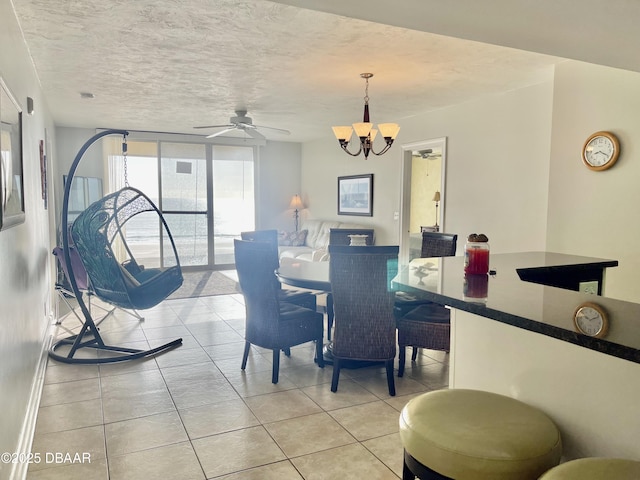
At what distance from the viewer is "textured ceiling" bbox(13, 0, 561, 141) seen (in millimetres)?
2744

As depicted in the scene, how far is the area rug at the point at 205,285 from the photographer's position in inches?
249

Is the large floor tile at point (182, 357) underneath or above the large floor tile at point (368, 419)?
above

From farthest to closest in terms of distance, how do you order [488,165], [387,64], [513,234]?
1. [488,165]
2. [513,234]
3. [387,64]

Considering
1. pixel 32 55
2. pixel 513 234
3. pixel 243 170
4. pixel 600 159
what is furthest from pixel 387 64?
pixel 243 170

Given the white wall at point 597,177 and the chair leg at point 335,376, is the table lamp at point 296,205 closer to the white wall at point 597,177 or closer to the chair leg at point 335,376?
the white wall at point 597,177

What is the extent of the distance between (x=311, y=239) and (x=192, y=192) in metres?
2.26

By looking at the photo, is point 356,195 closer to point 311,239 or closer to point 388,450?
point 311,239

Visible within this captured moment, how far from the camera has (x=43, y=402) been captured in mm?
2934

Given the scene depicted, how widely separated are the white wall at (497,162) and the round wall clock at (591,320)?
2.98 meters

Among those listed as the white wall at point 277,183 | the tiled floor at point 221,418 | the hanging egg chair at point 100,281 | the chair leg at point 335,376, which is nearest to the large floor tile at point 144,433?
the tiled floor at point 221,418

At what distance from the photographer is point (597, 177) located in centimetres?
344

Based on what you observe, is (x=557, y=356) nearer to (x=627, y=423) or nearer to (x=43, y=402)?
(x=627, y=423)

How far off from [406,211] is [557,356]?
4826 millimetres

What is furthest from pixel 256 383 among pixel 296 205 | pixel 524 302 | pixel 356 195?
pixel 296 205
